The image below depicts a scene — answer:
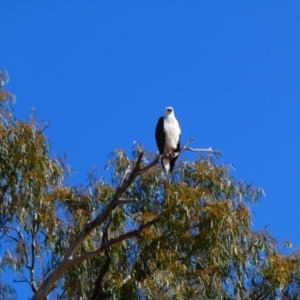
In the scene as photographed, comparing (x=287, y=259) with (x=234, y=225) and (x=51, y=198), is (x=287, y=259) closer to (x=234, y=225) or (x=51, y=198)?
(x=234, y=225)

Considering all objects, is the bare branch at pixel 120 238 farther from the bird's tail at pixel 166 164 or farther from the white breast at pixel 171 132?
the white breast at pixel 171 132

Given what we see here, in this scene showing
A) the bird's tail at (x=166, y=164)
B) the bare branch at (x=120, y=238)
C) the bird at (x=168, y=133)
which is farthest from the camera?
the bird at (x=168, y=133)

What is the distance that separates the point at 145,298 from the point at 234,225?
103cm

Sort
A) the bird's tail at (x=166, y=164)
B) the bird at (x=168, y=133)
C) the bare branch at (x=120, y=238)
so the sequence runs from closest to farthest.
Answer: the bare branch at (x=120, y=238), the bird's tail at (x=166, y=164), the bird at (x=168, y=133)

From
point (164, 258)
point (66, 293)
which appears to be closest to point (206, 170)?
point (164, 258)

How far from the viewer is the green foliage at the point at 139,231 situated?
7.88 meters

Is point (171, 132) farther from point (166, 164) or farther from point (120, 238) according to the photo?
point (120, 238)

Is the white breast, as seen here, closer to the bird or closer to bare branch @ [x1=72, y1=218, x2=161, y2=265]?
the bird

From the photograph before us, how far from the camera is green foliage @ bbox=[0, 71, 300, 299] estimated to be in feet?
25.9

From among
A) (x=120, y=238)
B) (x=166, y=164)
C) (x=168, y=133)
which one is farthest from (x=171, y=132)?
(x=120, y=238)

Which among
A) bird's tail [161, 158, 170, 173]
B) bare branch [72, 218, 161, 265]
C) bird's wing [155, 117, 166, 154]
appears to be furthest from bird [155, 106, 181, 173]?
bare branch [72, 218, 161, 265]

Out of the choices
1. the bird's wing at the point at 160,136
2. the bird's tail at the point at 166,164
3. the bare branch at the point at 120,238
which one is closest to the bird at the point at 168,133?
the bird's wing at the point at 160,136

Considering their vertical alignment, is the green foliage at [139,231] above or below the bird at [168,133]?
below

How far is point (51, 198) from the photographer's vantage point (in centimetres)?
816
